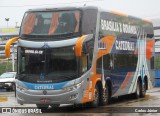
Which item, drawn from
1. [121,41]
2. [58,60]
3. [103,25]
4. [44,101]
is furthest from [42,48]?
[121,41]

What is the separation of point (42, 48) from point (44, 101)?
174cm

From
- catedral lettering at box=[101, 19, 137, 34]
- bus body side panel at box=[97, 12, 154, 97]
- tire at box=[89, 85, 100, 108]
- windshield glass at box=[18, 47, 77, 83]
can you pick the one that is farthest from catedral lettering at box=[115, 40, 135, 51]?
windshield glass at box=[18, 47, 77, 83]

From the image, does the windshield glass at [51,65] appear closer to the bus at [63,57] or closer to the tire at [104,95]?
the bus at [63,57]

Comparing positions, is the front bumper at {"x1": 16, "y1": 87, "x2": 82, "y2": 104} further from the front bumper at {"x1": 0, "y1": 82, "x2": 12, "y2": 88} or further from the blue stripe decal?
the front bumper at {"x1": 0, "y1": 82, "x2": 12, "y2": 88}

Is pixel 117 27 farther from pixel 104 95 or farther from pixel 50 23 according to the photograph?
pixel 50 23

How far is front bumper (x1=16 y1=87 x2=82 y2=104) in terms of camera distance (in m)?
15.7

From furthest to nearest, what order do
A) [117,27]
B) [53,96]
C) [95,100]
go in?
[117,27] → [95,100] → [53,96]

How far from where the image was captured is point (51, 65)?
52.4 feet

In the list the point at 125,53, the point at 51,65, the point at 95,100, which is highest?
the point at 125,53

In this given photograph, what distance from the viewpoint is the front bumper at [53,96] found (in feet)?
51.5

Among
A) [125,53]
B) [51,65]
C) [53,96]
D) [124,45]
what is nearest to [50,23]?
[51,65]

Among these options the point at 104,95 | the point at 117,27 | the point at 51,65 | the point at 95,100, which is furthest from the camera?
the point at 117,27

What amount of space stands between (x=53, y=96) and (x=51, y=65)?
3.37 feet

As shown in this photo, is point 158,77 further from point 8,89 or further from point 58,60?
point 58,60
